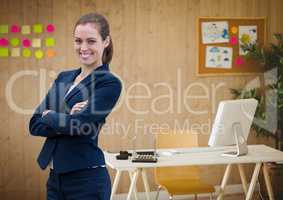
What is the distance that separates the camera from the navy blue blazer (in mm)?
2115

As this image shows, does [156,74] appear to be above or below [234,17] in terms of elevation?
below

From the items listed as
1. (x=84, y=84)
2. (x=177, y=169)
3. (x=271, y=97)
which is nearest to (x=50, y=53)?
(x=177, y=169)

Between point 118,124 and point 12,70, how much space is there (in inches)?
47.9

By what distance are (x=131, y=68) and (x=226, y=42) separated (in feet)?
3.66

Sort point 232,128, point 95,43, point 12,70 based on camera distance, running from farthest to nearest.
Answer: point 12,70 → point 232,128 → point 95,43

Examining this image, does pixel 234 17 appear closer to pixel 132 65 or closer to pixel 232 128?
pixel 132 65

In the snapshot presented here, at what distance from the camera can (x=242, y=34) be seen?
5.41 meters

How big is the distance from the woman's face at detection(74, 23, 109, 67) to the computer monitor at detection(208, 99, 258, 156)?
1.69 meters

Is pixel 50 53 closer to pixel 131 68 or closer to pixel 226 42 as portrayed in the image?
pixel 131 68

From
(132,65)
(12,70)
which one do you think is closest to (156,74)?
(132,65)

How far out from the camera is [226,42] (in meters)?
5.36

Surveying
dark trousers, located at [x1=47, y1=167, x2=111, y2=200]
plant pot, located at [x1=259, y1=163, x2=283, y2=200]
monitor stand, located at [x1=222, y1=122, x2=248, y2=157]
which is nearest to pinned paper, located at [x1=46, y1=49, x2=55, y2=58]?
monitor stand, located at [x1=222, y1=122, x2=248, y2=157]

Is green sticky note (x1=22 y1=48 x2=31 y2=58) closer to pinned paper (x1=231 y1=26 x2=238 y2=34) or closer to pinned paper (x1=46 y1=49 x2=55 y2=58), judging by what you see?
pinned paper (x1=46 y1=49 x2=55 y2=58)

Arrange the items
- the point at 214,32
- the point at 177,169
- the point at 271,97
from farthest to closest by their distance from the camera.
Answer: the point at 214,32 → the point at 271,97 → the point at 177,169
